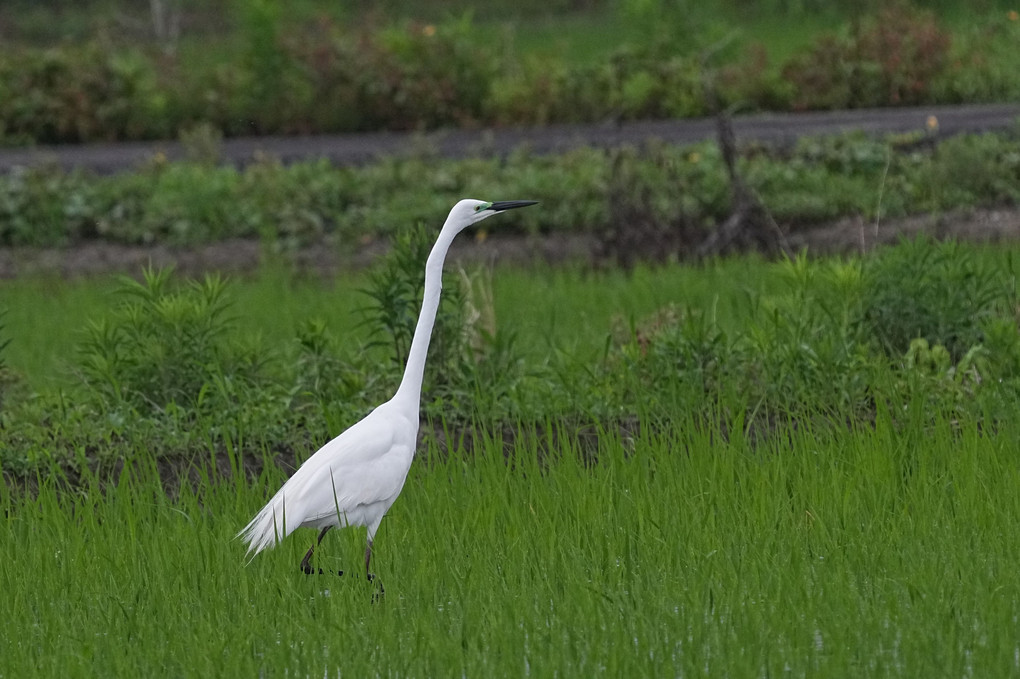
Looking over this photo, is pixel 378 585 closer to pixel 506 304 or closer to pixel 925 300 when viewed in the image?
pixel 925 300

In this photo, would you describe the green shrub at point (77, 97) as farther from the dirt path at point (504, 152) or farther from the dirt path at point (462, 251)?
the dirt path at point (462, 251)

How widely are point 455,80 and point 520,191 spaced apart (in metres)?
6.78

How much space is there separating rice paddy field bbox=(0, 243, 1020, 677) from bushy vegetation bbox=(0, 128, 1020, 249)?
4539 millimetres

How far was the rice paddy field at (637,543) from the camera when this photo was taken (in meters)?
3.87

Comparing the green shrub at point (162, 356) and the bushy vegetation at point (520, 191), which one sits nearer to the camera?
the green shrub at point (162, 356)

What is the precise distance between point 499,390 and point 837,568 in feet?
8.47

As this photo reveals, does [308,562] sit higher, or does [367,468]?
[367,468]

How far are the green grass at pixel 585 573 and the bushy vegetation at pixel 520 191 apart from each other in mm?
5831

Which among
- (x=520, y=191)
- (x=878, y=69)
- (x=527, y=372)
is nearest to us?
(x=527, y=372)

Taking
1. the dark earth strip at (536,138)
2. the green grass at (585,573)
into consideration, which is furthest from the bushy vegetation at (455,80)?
the green grass at (585,573)

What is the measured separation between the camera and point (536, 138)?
1698 centimetres

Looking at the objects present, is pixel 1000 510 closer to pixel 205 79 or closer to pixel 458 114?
pixel 458 114

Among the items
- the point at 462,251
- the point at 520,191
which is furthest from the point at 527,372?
the point at 520,191

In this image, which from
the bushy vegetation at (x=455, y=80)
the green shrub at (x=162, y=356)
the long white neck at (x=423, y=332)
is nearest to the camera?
the long white neck at (x=423, y=332)
